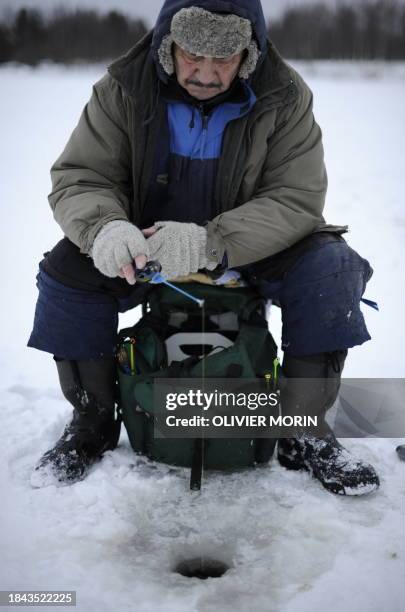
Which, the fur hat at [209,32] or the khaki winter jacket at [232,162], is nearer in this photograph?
the fur hat at [209,32]

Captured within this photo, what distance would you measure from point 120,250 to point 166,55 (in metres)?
0.65

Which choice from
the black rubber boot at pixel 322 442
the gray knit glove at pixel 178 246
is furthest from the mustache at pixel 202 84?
the black rubber boot at pixel 322 442

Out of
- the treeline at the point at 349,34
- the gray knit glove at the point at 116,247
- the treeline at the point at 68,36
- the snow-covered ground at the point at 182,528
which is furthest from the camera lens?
the treeline at the point at 349,34

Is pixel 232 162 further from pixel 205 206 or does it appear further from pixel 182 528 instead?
pixel 182 528

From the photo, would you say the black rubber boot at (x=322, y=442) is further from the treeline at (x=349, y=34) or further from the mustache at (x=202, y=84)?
the treeline at (x=349, y=34)

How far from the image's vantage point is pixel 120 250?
5.49 ft

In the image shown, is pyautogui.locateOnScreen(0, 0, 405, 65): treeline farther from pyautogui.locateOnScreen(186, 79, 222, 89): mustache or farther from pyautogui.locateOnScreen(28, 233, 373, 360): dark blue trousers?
pyautogui.locateOnScreen(28, 233, 373, 360): dark blue trousers

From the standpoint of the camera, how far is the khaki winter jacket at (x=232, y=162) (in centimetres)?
182

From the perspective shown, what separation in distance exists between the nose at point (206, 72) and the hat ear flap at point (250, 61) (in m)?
0.10

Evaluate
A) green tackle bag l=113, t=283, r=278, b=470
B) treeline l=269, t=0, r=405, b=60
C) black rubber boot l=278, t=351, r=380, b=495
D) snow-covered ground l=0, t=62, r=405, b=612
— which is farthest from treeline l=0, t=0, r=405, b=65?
black rubber boot l=278, t=351, r=380, b=495

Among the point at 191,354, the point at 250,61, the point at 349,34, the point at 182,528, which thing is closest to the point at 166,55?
the point at 250,61

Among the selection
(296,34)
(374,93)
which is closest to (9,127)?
(296,34)

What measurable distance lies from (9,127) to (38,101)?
91 cm

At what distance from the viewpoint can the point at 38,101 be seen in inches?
299
